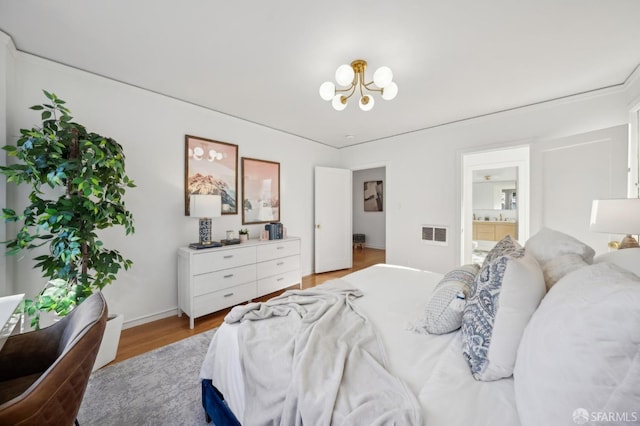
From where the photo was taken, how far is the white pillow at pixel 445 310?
123 centimetres

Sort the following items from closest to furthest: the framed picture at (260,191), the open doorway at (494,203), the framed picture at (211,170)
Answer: the framed picture at (211,170), the framed picture at (260,191), the open doorway at (494,203)

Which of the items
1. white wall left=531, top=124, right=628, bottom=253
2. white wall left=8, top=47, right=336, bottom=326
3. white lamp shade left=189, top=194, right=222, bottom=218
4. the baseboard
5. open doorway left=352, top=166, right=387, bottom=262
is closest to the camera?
white wall left=8, top=47, right=336, bottom=326

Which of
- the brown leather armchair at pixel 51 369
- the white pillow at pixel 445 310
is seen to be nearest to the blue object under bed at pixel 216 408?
the brown leather armchair at pixel 51 369

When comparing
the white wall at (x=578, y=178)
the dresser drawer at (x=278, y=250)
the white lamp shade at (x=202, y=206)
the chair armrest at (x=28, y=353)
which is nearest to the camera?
the chair armrest at (x=28, y=353)

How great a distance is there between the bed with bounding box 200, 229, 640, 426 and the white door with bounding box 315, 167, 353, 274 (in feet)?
9.71

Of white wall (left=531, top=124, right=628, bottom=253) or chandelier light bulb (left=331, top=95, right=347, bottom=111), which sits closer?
chandelier light bulb (left=331, top=95, right=347, bottom=111)

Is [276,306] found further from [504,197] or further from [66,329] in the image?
[504,197]

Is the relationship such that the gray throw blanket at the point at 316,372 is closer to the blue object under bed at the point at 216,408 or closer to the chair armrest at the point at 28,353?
the blue object under bed at the point at 216,408

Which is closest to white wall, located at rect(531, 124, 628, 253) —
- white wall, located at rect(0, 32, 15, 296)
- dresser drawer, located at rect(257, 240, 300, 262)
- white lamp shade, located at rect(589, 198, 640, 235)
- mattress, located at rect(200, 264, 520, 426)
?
white lamp shade, located at rect(589, 198, 640, 235)

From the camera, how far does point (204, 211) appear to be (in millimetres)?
2646

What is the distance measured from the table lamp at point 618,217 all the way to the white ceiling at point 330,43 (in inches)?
48.6

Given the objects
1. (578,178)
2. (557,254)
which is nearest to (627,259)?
(557,254)

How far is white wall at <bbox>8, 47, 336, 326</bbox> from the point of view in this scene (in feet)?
6.56

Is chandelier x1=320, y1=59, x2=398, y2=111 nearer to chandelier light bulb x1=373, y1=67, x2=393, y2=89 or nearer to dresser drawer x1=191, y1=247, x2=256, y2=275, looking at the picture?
chandelier light bulb x1=373, y1=67, x2=393, y2=89
